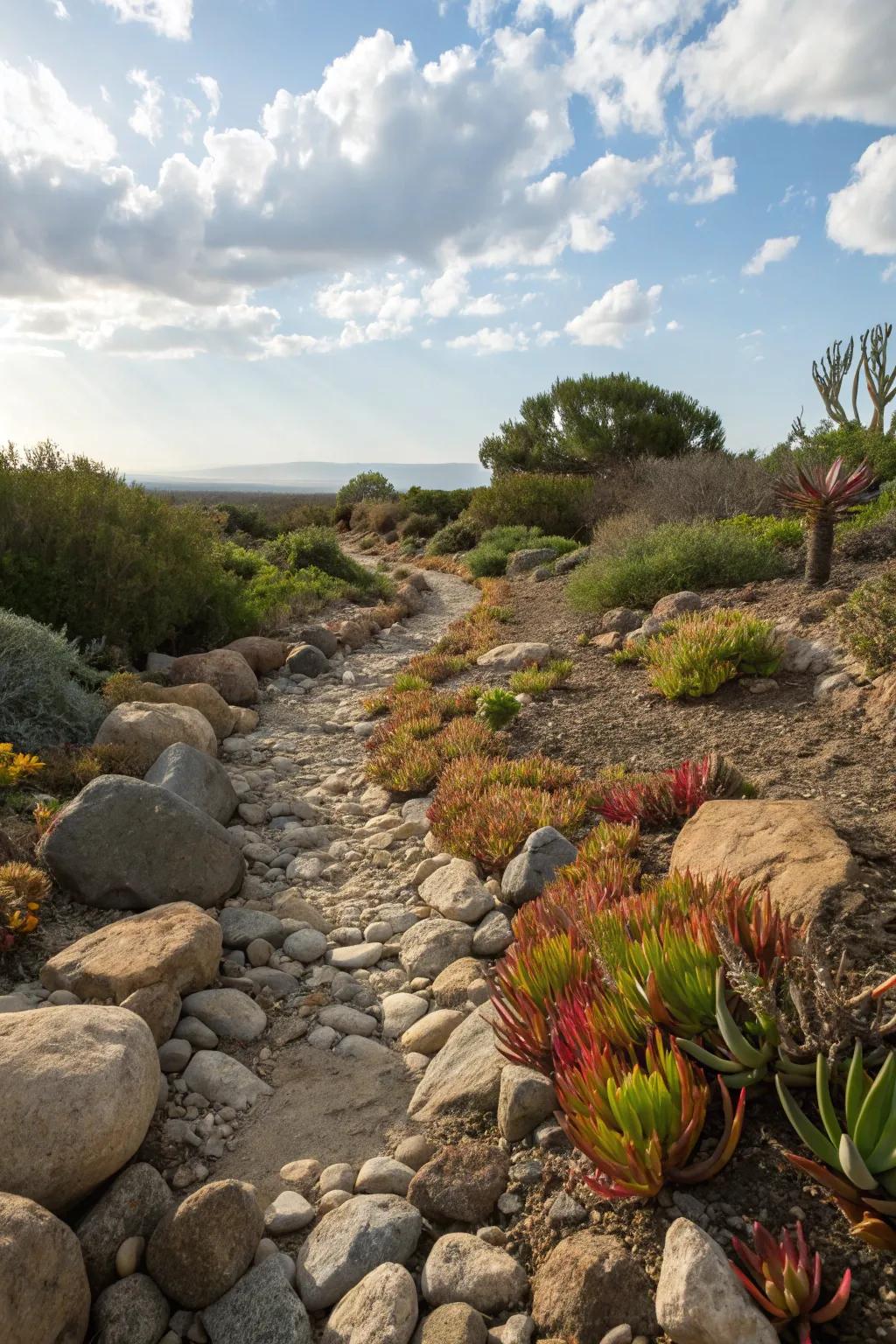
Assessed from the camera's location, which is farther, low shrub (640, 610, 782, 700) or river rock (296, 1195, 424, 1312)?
low shrub (640, 610, 782, 700)

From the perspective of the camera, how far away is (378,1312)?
7.47 ft

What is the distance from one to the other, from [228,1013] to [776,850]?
8.59 ft

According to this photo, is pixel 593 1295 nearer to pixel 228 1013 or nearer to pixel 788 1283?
pixel 788 1283

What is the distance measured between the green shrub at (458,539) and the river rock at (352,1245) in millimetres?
22980

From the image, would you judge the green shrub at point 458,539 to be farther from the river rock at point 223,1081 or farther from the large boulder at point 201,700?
the river rock at point 223,1081

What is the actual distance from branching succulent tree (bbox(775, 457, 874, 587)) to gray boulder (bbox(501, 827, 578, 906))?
5.72m

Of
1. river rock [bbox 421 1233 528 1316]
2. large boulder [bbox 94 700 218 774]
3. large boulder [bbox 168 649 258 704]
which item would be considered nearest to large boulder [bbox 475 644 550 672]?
large boulder [bbox 168 649 258 704]

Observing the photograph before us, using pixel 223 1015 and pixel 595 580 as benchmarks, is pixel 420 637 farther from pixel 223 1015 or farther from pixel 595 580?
pixel 223 1015

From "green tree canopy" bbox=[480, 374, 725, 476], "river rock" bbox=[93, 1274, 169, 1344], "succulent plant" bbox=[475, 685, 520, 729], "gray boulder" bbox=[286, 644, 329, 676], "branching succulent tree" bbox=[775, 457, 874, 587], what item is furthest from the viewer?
"green tree canopy" bbox=[480, 374, 725, 476]

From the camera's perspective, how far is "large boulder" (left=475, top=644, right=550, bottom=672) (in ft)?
30.4

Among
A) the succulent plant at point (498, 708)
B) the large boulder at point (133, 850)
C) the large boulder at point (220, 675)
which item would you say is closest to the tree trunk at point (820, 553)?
the succulent plant at point (498, 708)

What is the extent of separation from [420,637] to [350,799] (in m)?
6.93

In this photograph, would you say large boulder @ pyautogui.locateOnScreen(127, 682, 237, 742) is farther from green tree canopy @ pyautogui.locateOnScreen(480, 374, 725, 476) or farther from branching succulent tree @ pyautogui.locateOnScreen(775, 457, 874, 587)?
green tree canopy @ pyautogui.locateOnScreen(480, 374, 725, 476)

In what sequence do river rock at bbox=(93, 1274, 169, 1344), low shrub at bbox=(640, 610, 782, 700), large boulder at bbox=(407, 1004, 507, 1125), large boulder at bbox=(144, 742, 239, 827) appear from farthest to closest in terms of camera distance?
low shrub at bbox=(640, 610, 782, 700) → large boulder at bbox=(144, 742, 239, 827) → large boulder at bbox=(407, 1004, 507, 1125) → river rock at bbox=(93, 1274, 169, 1344)
